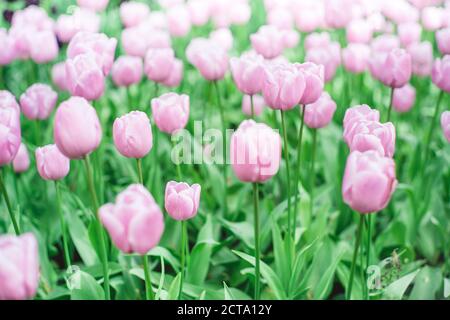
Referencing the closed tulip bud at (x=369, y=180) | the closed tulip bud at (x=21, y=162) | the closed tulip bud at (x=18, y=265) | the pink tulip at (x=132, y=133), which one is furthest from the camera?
the closed tulip bud at (x=21, y=162)

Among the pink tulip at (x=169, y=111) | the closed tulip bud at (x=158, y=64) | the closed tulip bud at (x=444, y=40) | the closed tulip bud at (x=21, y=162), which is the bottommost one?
the closed tulip bud at (x=21, y=162)

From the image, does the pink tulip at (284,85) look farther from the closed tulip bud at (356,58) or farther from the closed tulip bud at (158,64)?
the closed tulip bud at (356,58)

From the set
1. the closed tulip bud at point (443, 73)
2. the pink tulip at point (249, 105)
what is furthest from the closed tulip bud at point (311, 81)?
the pink tulip at point (249, 105)

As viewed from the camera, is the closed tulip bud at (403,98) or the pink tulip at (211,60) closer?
the pink tulip at (211,60)

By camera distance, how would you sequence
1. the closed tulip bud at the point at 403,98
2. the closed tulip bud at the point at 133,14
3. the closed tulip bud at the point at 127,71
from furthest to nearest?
the closed tulip bud at the point at 133,14 < the closed tulip bud at the point at 403,98 < the closed tulip bud at the point at 127,71

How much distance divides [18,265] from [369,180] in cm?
43

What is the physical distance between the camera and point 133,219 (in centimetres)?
70

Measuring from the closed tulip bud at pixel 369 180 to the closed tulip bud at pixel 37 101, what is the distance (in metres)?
0.87

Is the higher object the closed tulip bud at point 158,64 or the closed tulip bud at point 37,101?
the closed tulip bud at point 158,64

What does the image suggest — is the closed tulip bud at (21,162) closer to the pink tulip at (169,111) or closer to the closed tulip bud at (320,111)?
the pink tulip at (169,111)

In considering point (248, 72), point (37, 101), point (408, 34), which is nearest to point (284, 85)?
point (248, 72)

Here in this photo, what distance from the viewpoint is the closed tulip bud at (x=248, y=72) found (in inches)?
47.1

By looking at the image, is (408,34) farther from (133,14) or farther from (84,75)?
(84,75)
